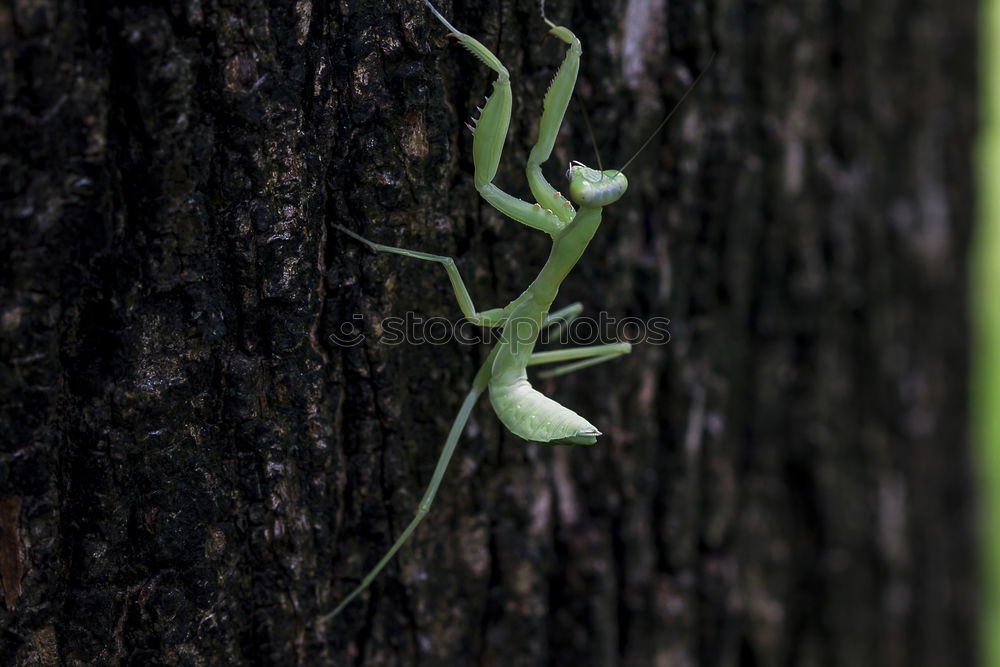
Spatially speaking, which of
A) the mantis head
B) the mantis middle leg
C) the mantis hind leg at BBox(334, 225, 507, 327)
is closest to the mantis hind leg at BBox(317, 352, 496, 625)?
the mantis hind leg at BBox(334, 225, 507, 327)

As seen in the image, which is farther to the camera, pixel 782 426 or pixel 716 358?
pixel 782 426

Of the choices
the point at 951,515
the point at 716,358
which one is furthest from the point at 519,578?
the point at 951,515

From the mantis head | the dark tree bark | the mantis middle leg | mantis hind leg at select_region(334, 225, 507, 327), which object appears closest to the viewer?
the dark tree bark

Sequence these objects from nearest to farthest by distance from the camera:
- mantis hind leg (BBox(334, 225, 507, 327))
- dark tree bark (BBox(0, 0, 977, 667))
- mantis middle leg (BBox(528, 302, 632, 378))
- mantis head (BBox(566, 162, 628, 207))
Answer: dark tree bark (BBox(0, 0, 977, 667)) < mantis hind leg (BBox(334, 225, 507, 327)) < mantis head (BBox(566, 162, 628, 207)) < mantis middle leg (BBox(528, 302, 632, 378))

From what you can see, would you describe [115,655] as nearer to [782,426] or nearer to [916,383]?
[782,426]

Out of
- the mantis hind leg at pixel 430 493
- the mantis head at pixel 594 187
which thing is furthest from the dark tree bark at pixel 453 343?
the mantis head at pixel 594 187

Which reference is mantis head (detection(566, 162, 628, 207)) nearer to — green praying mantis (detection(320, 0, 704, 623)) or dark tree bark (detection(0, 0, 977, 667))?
green praying mantis (detection(320, 0, 704, 623))

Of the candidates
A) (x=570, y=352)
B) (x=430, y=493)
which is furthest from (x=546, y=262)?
(x=430, y=493)

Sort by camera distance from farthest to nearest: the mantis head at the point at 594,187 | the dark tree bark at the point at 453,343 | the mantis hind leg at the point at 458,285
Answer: the mantis head at the point at 594,187, the mantis hind leg at the point at 458,285, the dark tree bark at the point at 453,343

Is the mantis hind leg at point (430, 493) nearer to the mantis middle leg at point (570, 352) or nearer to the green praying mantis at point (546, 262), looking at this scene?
the green praying mantis at point (546, 262)
